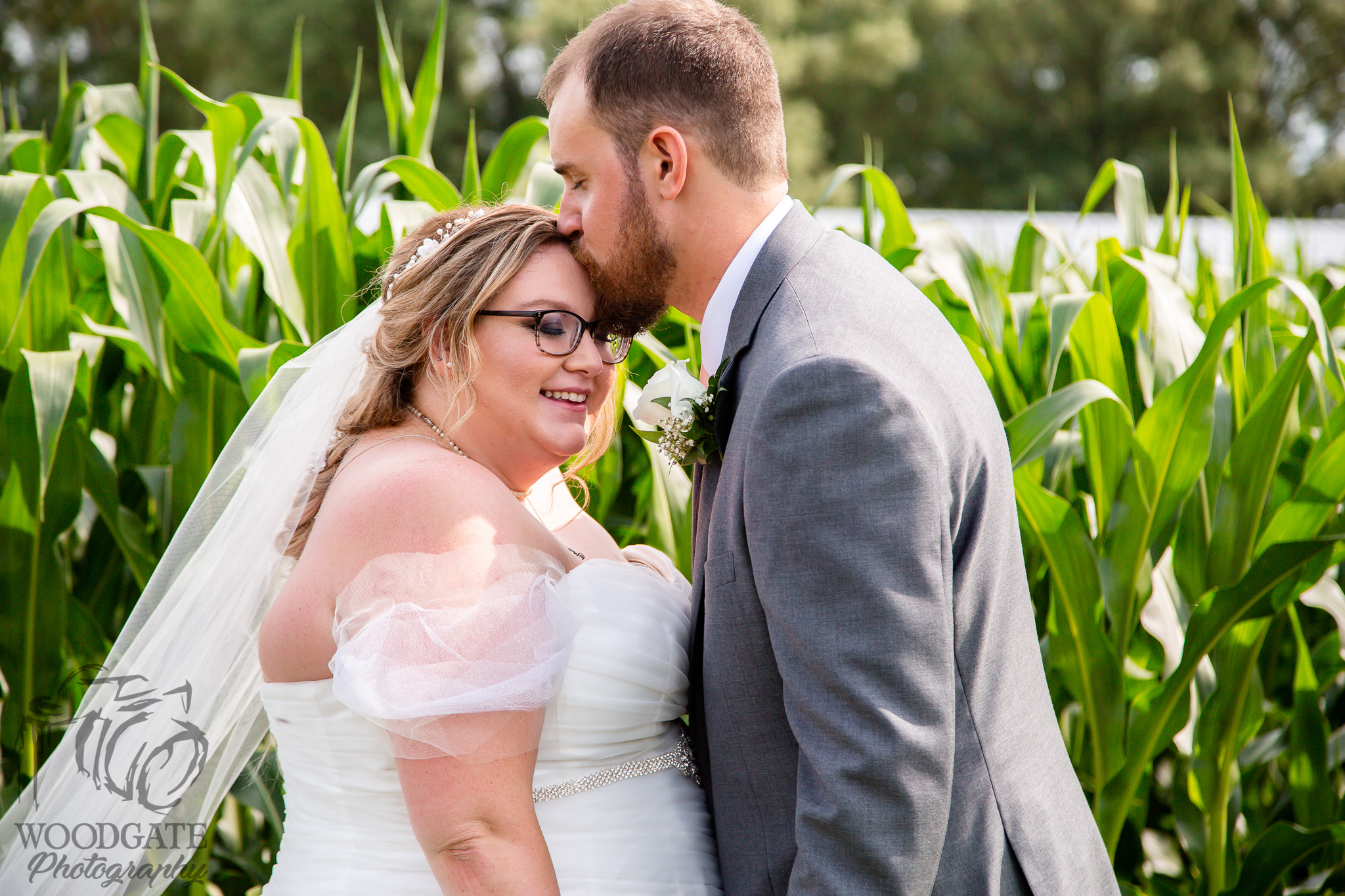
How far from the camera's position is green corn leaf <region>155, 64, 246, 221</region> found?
243cm

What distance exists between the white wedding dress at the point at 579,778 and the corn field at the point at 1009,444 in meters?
0.64

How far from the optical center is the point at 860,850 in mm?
1398

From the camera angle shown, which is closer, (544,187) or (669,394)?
(669,394)

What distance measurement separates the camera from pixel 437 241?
2092mm

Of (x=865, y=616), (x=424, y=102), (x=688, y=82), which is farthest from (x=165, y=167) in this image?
(x=865, y=616)

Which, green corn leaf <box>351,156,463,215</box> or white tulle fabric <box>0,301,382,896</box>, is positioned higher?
green corn leaf <box>351,156,463,215</box>

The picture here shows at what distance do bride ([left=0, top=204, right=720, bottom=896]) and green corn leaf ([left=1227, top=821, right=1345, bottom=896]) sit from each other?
1394 millimetres

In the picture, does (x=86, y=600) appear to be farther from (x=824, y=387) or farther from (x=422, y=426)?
(x=824, y=387)

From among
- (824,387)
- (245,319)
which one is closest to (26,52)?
(245,319)

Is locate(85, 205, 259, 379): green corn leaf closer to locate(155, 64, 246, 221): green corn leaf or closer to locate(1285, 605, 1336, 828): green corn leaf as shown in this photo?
locate(155, 64, 246, 221): green corn leaf

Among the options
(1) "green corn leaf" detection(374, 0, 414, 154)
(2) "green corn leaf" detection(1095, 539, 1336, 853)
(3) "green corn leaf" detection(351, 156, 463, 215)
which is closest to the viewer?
(2) "green corn leaf" detection(1095, 539, 1336, 853)

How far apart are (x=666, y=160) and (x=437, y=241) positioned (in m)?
0.61

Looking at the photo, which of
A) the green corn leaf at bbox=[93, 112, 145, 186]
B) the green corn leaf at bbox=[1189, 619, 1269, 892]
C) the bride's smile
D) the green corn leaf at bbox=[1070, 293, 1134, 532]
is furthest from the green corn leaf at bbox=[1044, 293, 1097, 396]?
the green corn leaf at bbox=[93, 112, 145, 186]

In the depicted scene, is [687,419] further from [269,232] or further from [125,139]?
[125,139]
